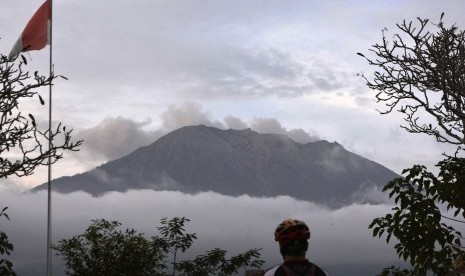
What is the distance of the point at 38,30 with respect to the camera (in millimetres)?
30703

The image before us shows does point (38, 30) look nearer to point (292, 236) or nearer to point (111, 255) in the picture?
point (111, 255)

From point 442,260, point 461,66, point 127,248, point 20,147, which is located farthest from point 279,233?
point 127,248

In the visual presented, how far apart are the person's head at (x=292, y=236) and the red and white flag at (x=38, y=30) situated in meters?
21.8

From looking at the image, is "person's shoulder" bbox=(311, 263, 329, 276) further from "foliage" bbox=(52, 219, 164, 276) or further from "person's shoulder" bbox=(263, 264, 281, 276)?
"foliage" bbox=(52, 219, 164, 276)

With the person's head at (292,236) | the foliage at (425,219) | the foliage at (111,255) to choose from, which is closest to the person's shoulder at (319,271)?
the person's head at (292,236)

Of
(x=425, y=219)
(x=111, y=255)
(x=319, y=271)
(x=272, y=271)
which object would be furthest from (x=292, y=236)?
(x=111, y=255)

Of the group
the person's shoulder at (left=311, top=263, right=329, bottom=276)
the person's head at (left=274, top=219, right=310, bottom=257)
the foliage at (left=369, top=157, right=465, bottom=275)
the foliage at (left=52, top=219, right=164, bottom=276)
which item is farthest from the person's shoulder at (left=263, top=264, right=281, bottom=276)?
the foliage at (left=52, top=219, right=164, bottom=276)

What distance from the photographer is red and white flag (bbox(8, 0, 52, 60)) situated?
29.6 metres

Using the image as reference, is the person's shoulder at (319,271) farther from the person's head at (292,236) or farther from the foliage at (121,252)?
the foliage at (121,252)

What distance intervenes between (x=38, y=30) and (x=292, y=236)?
2433 centimetres

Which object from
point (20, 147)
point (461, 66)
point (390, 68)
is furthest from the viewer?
point (390, 68)

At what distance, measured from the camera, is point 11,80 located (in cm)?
1847

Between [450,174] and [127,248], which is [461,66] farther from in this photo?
[127,248]

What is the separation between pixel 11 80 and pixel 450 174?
380 inches
